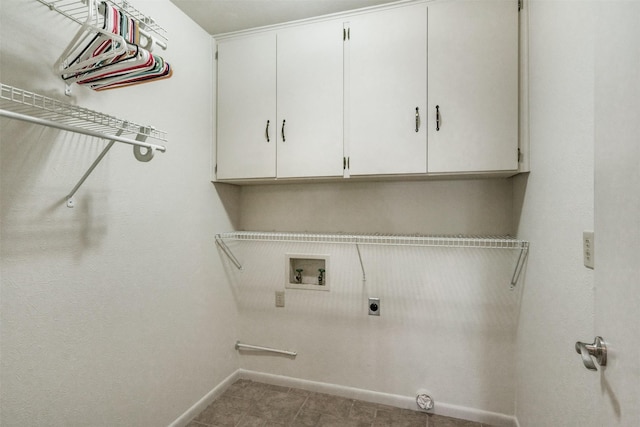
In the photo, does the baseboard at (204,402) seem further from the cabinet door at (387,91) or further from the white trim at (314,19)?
the white trim at (314,19)

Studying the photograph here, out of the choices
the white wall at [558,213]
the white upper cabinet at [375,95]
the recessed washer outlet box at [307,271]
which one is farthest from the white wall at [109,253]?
the white wall at [558,213]

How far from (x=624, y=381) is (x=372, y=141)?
1.43m

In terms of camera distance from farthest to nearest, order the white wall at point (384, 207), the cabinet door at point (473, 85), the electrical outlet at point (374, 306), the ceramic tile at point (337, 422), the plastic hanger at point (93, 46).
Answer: the electrical outlet at point (374, 306)
the white wall at point (384, 207)
the ceramic tile at point (337, 422)
the cabinet door at point (473, 85)
the plastic hanger at point (93, 46)

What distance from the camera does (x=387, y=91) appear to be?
5.82 feet

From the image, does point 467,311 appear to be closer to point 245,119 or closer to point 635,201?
point 635,201

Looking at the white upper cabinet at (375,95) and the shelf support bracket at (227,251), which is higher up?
the white upper cabinet at (375,95)

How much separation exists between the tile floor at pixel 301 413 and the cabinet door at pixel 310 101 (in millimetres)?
1523

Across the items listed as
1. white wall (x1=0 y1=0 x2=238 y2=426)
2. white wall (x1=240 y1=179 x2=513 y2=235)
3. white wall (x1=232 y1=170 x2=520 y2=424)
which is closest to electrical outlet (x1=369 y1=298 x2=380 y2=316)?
white wall (x1=232 y1=170 x2=520 y2=424)

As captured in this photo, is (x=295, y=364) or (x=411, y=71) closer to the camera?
(x=411, y=71)

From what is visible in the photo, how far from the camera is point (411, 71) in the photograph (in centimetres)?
173

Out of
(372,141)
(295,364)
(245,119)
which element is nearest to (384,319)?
(295,364)

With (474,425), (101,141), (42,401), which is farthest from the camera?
(474,425)

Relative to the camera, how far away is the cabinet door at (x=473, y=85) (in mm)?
1616

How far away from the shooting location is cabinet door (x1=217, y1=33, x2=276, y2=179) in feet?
6.57
